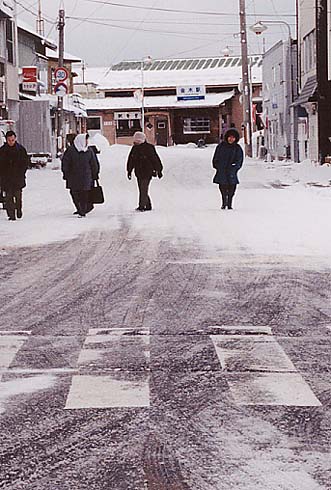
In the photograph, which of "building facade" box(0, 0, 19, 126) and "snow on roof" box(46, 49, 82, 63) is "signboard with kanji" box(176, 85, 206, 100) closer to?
"snow on roof" box(46, 49, 82, 63)

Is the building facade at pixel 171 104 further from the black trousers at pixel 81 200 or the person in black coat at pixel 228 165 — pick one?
the black trousers at pixel 81 200

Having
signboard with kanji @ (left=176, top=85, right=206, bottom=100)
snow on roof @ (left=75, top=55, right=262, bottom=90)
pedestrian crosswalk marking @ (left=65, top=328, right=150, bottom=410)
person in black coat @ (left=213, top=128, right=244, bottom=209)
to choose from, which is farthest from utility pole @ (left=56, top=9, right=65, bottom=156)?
pedestrian crosswalk marking @ (left=65, top=328, right=150, bottom=410)

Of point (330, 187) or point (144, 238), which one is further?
point (330, 187)

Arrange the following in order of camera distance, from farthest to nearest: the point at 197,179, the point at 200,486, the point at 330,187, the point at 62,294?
1. the point at 197,179
2. the point at 330,187
3. the point at 62,294
4. the point at 200,486

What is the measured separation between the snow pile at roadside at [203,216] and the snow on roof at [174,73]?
165 feet

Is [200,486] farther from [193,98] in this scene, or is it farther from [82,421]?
[193,98]

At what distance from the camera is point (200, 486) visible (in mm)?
4125

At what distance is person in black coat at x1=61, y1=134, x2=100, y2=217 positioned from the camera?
728 inches

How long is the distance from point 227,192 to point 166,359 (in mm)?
12759

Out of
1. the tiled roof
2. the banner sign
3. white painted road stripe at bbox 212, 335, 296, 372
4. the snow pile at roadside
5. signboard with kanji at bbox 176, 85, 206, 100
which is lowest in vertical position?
white painted road stripe at bbox 212, 335, 296, 372

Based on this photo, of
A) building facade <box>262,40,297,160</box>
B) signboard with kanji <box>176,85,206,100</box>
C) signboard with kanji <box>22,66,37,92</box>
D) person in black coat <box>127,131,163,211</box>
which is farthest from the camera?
signboard with kanji <box>176,85,206,100</box>

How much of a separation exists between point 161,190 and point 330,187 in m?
4.53

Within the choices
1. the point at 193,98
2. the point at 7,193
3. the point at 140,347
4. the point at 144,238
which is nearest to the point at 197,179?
the point at 7,193

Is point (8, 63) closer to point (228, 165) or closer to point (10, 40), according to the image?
point (10, 40)
